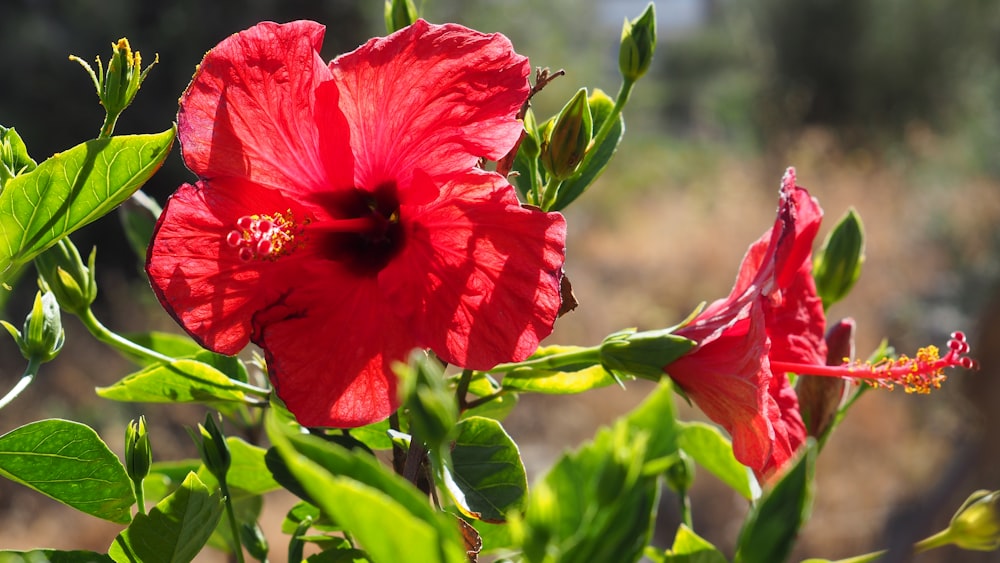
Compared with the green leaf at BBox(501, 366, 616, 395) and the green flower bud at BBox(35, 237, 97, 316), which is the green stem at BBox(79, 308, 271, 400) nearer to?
the green flower bud at BBox(35, 237, 97, 316)

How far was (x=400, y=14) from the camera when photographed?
3.24 feet

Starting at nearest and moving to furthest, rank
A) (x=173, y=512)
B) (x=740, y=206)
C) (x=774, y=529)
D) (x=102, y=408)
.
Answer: (x=774, y=529) < (x=173, y=512) < (x=102, y=408) < (x=740, y=206)

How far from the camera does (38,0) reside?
7.57 meters

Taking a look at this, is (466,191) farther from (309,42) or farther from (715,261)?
(715,261)

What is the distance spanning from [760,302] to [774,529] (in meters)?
0.32

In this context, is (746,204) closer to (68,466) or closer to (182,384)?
(182,384)

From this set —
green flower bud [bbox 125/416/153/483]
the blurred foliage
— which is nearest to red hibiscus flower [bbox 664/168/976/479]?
green flower bud [bbox 125/416/153/483]

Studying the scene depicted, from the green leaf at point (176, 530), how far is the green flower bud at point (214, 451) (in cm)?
13

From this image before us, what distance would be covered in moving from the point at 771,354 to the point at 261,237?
1.71 ft

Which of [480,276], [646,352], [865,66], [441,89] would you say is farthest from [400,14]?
[865,66]

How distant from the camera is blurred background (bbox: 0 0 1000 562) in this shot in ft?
17.7

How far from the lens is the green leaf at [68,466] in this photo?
738mm

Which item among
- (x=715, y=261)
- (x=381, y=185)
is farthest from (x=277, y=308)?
(x=715, y=261)

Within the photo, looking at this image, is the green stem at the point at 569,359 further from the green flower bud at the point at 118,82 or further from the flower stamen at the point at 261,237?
the green flower bud at the point at 118,82
